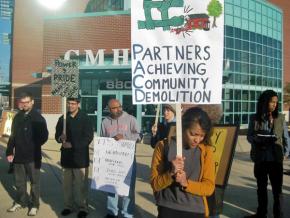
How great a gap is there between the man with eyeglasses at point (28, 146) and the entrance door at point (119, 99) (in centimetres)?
1441

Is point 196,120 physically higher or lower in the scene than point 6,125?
higher

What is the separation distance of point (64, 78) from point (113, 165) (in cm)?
229

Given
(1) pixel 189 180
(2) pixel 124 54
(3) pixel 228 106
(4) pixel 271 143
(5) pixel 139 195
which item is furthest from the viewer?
(3) pixel 228 106

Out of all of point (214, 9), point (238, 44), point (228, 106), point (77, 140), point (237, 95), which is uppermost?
point (238, 44)

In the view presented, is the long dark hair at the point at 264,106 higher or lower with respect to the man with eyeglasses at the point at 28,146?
higher

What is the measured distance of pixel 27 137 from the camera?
685 cm

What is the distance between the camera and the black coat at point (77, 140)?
22.1 ft

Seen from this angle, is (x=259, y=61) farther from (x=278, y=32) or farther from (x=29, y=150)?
(x=29, y=150)

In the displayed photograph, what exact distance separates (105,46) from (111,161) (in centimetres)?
1651

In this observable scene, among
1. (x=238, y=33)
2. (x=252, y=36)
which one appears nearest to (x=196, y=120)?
(x=238, y=33)

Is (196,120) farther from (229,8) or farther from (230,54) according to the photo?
(229,8)

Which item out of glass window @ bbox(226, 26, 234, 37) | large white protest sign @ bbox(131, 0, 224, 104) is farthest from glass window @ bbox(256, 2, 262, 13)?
large white protest sign @ bbox(131, 0, 224, 104)

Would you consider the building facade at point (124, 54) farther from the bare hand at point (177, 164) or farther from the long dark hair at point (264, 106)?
the bare hand at point (177, 164)

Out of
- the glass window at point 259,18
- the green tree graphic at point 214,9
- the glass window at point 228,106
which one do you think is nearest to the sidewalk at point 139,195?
the green tree graphic at point 214,9
